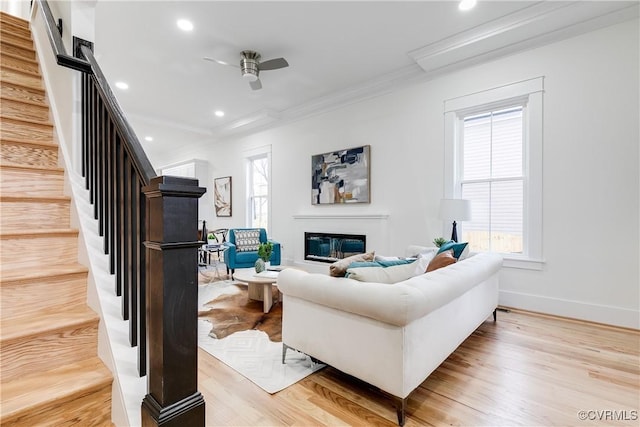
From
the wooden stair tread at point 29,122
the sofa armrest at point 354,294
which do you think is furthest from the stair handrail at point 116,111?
the sofa armrest at point 354,294

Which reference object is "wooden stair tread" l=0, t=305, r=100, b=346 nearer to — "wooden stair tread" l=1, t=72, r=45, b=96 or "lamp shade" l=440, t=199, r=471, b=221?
"wooden stair tread" l=1, t=72, r=45, b=96

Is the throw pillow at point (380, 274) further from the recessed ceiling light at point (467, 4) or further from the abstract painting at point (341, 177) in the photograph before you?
the abstract painting at point (341, 177)

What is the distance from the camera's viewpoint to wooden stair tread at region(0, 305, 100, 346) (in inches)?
42.0

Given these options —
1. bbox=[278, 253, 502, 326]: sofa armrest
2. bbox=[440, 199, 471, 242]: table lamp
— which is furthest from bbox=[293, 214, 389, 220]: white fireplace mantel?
bbox=[278, 253, 502, 326]: sofa armrest

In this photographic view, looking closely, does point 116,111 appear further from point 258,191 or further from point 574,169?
point 258,191

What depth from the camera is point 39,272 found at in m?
1.31

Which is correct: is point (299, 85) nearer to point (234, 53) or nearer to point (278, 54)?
point (278, 54)

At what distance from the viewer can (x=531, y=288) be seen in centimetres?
337

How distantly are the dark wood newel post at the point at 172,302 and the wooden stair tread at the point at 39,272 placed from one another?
0.73 metres

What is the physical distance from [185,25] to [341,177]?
9.52ft

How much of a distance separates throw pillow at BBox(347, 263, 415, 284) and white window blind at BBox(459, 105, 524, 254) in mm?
2250

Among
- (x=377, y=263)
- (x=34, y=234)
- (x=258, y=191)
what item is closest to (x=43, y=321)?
(x=34, y=234)

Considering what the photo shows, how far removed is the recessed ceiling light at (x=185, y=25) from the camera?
127 inches

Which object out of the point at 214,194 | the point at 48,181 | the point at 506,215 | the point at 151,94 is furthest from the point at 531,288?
the point at 214,194
